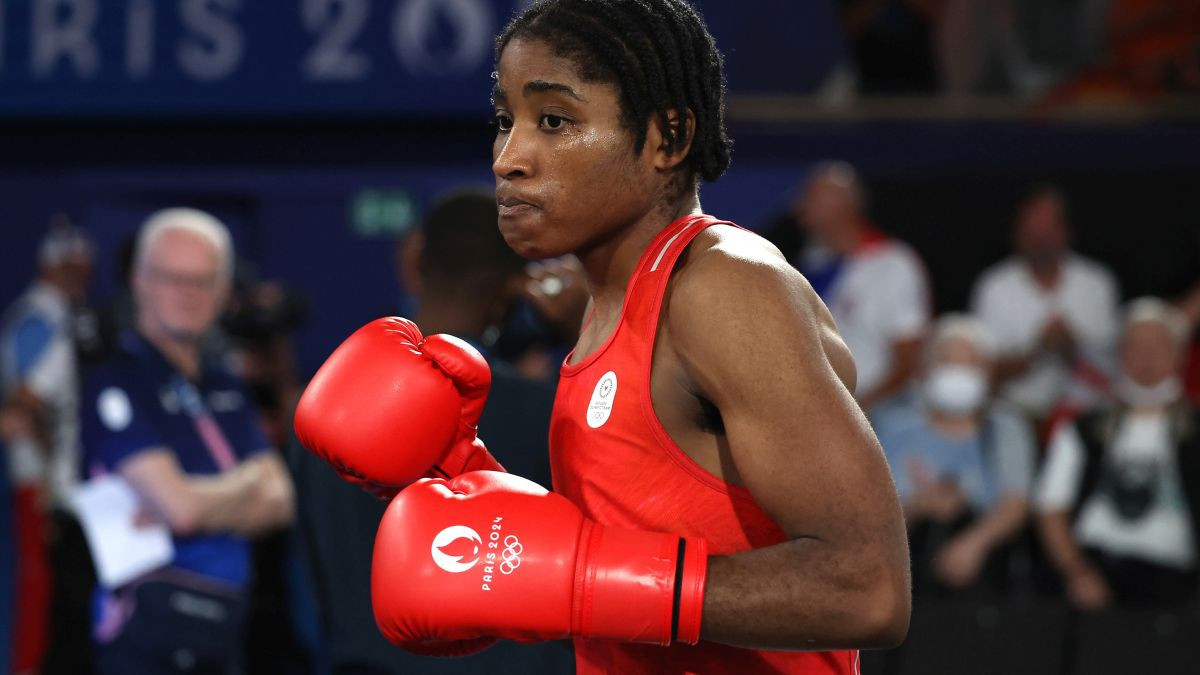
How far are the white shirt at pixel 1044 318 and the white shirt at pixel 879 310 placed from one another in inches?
16.9

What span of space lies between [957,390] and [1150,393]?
775mm

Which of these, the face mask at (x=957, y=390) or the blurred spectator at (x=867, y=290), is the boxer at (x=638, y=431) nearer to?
the face mask at (x=957, y=390)

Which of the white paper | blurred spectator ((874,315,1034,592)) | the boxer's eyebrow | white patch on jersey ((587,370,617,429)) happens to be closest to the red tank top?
white patch on jersey ((587,370,617,429))

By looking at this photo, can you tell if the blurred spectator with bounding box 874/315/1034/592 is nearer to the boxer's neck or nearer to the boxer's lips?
the boxer's neck

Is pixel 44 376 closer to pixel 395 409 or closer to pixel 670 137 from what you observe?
pixel 395 409

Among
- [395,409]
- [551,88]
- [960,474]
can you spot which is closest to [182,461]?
[395,409]

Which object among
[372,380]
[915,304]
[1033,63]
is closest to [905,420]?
[915,304]

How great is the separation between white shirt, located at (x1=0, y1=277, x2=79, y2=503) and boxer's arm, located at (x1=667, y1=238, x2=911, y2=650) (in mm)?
5777

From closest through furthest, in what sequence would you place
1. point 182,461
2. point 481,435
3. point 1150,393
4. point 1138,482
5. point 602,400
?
point 602,400 → point 481,435 → point 182,461 → point 1138,482 → point 1150,393

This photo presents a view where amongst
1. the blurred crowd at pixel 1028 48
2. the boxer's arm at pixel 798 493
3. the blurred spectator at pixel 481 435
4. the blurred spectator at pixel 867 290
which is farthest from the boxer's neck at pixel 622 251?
the blurred crowd at pixel 1028 48

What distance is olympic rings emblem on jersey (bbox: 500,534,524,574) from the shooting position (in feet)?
6.10

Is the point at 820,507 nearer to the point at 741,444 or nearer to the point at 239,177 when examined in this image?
the point at 741,444

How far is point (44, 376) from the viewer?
7.15 metres

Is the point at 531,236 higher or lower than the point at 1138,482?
higher
